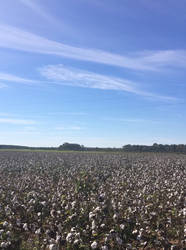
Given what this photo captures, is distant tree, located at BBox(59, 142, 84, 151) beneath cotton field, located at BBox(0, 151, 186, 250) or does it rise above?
above

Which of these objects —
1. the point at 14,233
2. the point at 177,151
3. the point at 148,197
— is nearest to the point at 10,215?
the point at 14,233

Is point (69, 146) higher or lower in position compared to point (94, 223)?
higher

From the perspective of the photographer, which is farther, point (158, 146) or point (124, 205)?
point (158, 146)

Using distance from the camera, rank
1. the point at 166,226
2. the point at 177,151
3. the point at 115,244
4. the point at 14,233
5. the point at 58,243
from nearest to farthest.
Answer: the point at 58,243 < the point at 115,244 < the point at 14,233 < the point at 166,226 < the point at 177,151

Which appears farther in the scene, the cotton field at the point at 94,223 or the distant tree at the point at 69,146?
the distant tree at the point at 69,146

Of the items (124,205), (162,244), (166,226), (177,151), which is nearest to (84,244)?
(162,244)

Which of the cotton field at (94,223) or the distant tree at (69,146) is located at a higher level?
the distant tree at (69,146)

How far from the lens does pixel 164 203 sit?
37.7 feet

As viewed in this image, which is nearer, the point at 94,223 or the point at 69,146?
the point at 94,223

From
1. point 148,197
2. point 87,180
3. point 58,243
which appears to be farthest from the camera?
point 87,180

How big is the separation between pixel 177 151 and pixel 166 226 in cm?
6199

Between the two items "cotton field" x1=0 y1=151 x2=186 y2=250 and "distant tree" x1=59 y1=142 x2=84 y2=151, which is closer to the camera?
"cotton field" x1=0 y1=151 x2=186 y2=250

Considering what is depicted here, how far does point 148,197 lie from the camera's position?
482 inches

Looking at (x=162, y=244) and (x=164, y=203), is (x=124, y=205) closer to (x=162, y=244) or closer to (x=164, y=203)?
(x=164, y=203)
